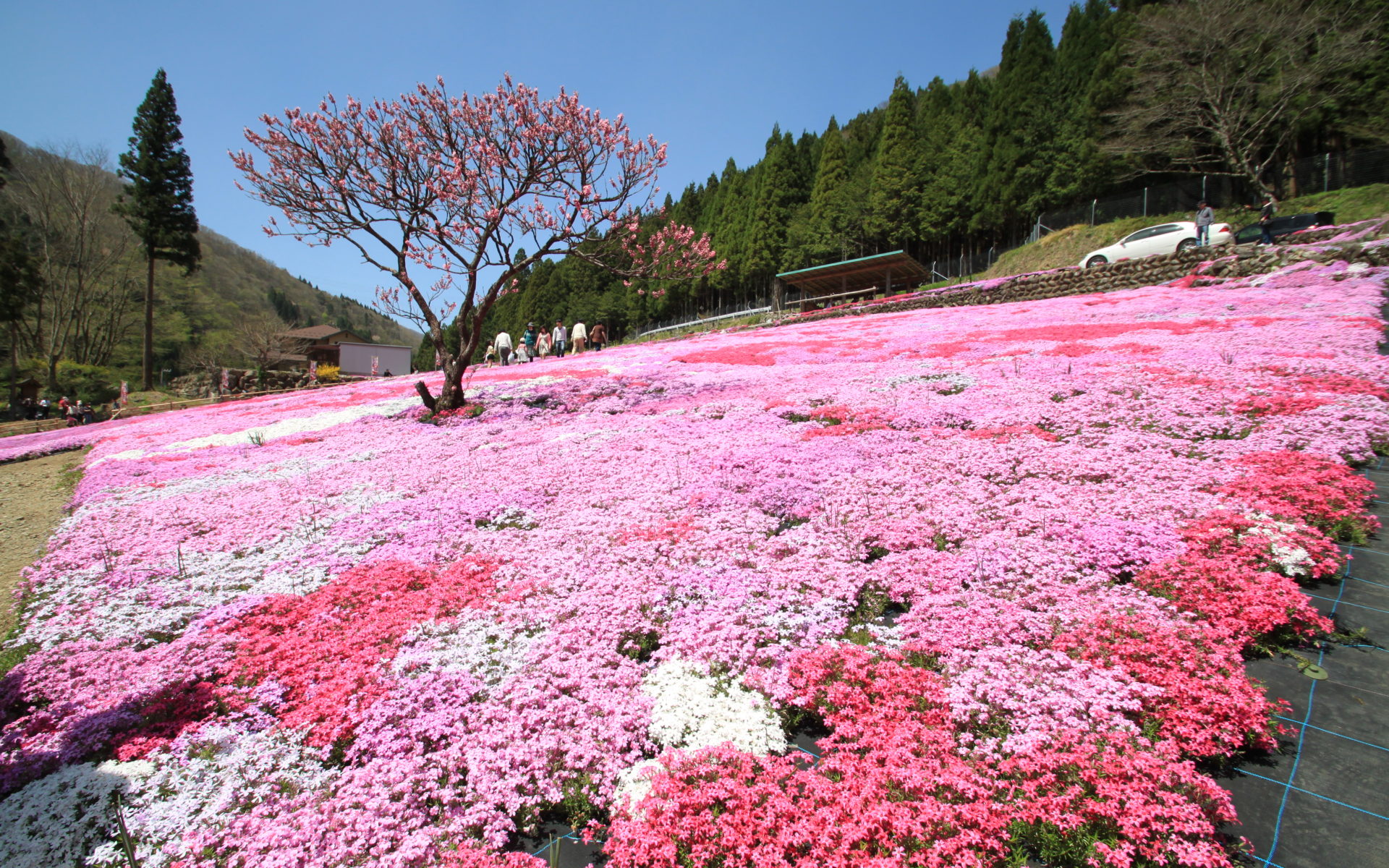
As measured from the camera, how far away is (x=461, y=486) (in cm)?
741

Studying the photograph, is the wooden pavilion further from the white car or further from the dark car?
the dark car

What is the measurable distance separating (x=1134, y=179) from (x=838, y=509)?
47.0m

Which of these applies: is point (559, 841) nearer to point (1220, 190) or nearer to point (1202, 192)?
point (1202, 192)

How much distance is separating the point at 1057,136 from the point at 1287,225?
800 inches

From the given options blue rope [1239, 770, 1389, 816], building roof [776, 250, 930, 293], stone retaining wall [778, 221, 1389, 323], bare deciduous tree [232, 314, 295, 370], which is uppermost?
bare deciduous tree [232, 314, 295, 370]

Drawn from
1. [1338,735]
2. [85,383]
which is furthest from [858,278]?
[85,383]

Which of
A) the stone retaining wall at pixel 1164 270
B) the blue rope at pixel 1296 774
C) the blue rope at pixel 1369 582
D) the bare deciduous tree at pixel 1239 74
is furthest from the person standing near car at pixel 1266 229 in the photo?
the blue rope at pixel 1296 774

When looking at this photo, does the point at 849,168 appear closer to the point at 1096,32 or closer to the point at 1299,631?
the point at 1096,32

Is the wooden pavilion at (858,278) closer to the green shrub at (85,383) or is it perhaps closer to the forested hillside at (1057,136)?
the forested hillside at (1057,136)

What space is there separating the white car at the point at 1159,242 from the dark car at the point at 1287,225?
62cm

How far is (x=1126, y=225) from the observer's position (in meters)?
34.9

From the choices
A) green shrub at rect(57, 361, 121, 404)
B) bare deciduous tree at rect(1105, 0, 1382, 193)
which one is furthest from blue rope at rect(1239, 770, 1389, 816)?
green shrub at rect(57, 361, 121, 404)

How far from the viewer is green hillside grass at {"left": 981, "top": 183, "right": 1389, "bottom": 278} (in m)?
26.7

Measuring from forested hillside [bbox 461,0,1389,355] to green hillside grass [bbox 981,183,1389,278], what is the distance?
7.22 ft
